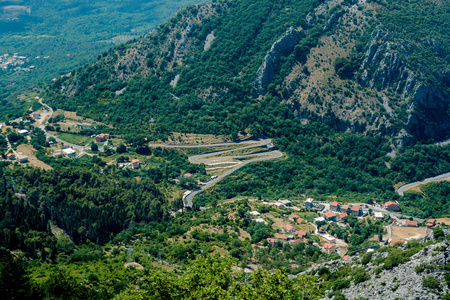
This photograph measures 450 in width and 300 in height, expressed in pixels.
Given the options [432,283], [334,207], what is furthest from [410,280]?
[334,207]

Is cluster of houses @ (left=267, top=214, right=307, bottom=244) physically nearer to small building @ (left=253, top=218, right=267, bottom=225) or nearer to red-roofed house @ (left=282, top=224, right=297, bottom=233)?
red-roofed house @ (left=282, top=224, right=297, bottom=233)

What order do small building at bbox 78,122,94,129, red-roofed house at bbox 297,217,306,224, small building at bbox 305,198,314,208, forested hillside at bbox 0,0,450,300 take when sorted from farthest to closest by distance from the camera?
small building at bbox 78,122,94,129 < small building at bbox 305,198,314,208 < red-roofed house at bbox 297,217,306,224 < forested hillside at bbox 0,0,450,300

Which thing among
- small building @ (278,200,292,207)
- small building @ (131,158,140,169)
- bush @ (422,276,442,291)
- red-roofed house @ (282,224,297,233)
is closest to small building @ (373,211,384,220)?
small building @ (278,200,292,207)

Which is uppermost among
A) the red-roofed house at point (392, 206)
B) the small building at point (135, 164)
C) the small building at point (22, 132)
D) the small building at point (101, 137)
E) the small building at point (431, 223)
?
the small building at point (22, 132)

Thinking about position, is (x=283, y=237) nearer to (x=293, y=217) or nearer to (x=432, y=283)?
(x=293, y=217)

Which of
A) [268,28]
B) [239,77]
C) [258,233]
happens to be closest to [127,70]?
[239,77]

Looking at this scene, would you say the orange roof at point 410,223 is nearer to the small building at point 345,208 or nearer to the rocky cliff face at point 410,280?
the small building at point 345,208

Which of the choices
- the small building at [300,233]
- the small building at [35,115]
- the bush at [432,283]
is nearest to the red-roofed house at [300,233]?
the small building at [300,233]

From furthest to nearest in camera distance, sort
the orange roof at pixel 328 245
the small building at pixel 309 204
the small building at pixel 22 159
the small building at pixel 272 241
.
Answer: the small building at pixel 22 159 < the small building at pixel 309 204 < the small building at pixel 272 241 < the orange roof at pixel 328 245
